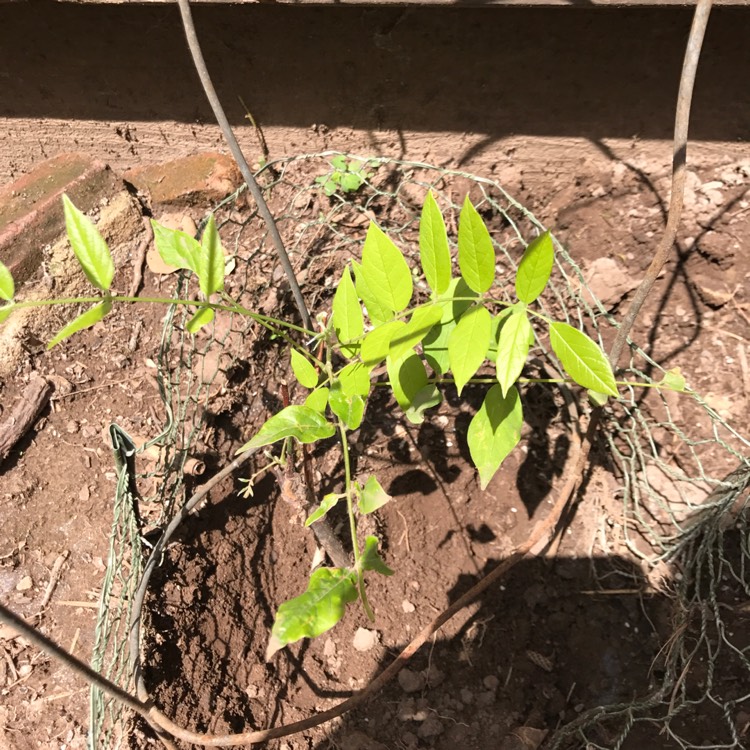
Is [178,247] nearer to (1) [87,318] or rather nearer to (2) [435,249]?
(1) [87,318]

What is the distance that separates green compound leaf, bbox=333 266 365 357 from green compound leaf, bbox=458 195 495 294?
0.27 metres

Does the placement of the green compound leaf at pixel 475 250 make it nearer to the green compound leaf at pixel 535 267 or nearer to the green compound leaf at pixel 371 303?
the green compound leaf at pixel 535 267

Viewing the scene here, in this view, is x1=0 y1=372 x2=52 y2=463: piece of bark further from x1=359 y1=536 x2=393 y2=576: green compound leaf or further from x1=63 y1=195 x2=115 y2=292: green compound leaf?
x1=359 y1=536 x2=393 y2=576: green compound leaf

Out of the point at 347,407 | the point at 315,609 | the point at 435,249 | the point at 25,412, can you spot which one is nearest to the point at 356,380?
the point at 347,407

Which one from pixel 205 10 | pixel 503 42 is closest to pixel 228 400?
pixel 205 10

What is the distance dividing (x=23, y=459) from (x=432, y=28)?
165cm

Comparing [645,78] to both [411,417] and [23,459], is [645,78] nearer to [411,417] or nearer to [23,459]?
[411,417]

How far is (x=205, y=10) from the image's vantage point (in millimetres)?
1650

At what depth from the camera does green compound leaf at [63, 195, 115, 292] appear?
81cm

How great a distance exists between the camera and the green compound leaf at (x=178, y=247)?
95cm

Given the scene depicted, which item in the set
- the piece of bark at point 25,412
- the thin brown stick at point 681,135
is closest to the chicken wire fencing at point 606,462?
the thin brown stick at point 681,135

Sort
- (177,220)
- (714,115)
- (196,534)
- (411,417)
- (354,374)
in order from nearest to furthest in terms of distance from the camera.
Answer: (354,374) < (411,417) < (196,534) < (714,115) < (177,220)

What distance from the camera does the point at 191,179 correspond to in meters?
1.98

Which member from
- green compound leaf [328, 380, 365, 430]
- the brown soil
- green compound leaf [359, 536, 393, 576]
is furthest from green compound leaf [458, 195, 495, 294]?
the brown soil
